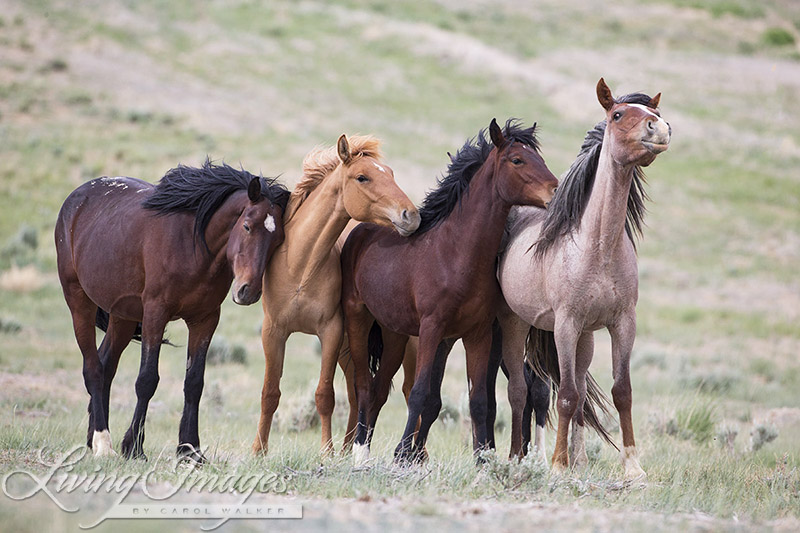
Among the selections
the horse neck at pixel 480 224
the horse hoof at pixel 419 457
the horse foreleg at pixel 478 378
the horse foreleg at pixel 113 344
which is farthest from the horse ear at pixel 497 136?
the horse foreleg at pixel 113 344

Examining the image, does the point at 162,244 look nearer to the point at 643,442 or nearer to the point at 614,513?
the point at 614,513

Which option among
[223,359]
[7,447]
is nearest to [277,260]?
[7,447]

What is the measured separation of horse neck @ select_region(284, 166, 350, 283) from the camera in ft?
22.0

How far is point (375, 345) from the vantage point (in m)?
7.41

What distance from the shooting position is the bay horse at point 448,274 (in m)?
6.22

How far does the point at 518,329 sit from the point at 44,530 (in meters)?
4.02

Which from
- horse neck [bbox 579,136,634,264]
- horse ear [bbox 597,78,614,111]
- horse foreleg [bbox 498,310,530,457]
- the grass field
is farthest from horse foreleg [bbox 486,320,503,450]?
horse ear [bbox 597,78,614,111]

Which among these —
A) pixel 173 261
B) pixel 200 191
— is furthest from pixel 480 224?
pixel 173 261

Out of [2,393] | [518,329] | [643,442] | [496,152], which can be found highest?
[496,152]

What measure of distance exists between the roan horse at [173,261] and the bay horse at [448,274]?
960 millimetres

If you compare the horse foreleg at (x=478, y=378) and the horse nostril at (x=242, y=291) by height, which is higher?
the horse nostril at (x=242, y=291)

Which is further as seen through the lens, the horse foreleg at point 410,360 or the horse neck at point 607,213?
the horse foreleg at point 410,360

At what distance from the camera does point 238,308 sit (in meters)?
16.2

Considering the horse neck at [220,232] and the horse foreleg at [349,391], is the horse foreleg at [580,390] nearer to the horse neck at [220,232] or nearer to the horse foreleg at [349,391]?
the horse foreleg at [349,391]
